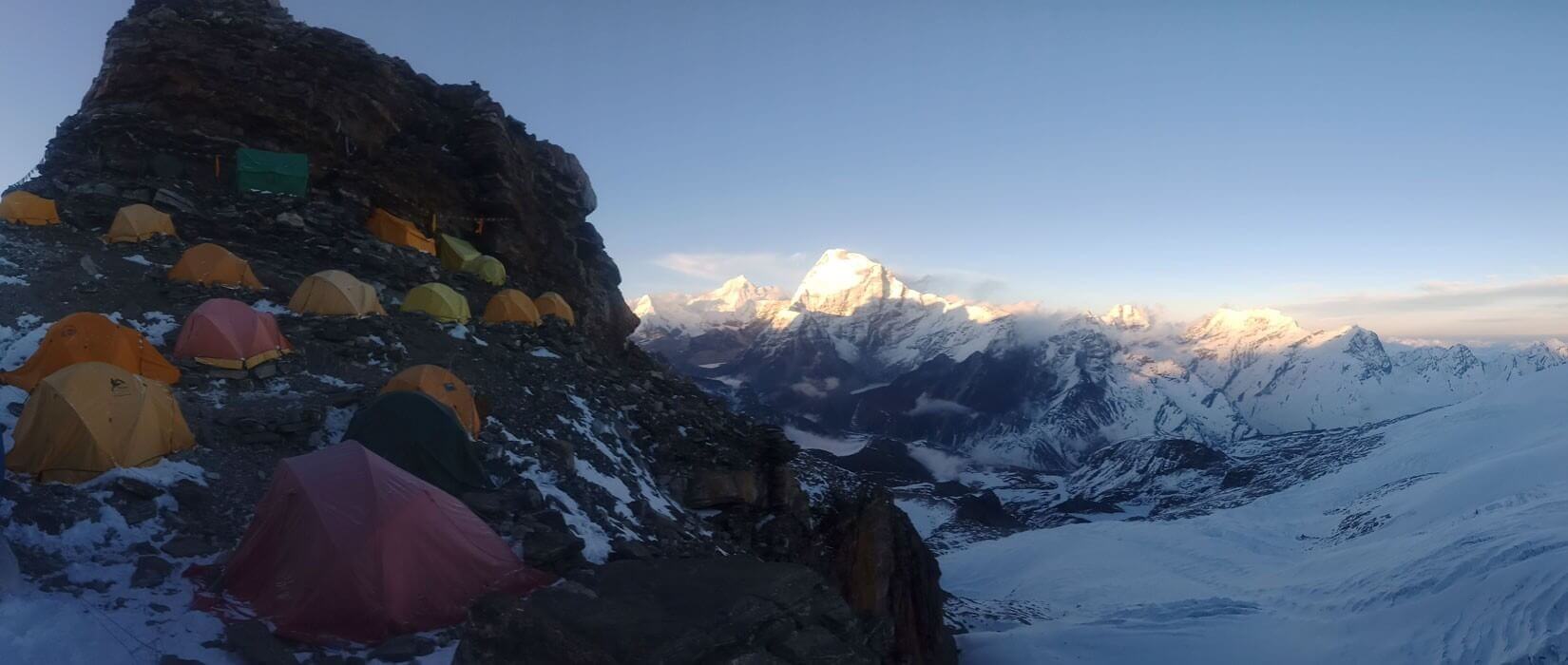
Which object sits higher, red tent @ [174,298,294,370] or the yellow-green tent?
A: the yellow-green tent

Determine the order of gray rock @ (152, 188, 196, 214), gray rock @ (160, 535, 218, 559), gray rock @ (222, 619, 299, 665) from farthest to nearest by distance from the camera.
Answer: gray rock @ (152, 188, 196, 214) < gray rock @ (160, 535, 218, 559) < gray rock @ (222, 619, 299, 665)

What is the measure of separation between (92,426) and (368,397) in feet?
17.9

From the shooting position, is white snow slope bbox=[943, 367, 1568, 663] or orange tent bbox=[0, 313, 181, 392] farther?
white snow slope bbox=[943, 367, 1568, 663]

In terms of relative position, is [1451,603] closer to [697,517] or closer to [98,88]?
[697,517]

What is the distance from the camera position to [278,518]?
9.74 meters

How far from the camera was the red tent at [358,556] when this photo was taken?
29.5 ft

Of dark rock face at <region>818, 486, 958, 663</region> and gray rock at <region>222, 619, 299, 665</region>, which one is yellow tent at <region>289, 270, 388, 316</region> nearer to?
gray rock at <region>222, 619, 299, 665</region>

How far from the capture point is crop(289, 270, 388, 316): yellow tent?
22156 mm

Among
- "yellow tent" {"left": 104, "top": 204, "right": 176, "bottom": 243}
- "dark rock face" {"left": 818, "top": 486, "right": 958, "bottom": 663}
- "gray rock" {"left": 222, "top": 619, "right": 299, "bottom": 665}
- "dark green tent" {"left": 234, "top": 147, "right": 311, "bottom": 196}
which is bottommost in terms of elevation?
"dark rock face" {"left": 818, "top": 486, "right": 958, "bottom": 663}

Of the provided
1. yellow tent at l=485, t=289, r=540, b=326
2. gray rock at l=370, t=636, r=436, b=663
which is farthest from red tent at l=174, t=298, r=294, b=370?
gray rock at l=370, t=636, r=436, b=663

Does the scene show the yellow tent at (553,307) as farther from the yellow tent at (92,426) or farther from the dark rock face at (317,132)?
the yellow tent at (92,426)

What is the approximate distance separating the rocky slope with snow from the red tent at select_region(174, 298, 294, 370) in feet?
2.20

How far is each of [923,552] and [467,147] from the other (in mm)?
29788

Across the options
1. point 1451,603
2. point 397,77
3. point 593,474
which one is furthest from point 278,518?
point 1451,603
